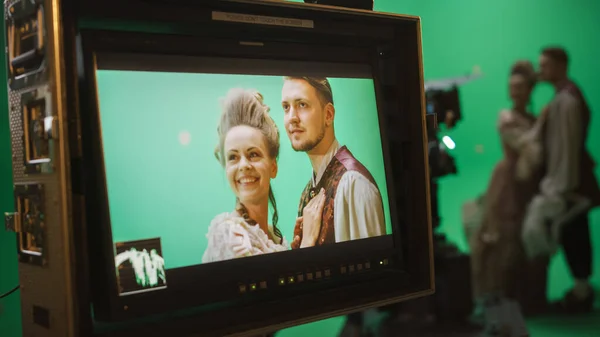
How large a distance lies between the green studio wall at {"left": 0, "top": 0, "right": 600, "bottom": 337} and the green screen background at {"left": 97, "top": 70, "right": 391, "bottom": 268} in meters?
2.17

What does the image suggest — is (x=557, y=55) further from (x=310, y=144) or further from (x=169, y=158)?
(x=169, y=158)

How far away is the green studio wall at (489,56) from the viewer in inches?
122

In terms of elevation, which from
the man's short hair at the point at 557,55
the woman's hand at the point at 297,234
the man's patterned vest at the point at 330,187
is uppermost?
the man's short hair at the point at 557,55

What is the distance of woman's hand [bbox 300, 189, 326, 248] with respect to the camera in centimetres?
117

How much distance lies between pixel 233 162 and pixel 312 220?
210 mm

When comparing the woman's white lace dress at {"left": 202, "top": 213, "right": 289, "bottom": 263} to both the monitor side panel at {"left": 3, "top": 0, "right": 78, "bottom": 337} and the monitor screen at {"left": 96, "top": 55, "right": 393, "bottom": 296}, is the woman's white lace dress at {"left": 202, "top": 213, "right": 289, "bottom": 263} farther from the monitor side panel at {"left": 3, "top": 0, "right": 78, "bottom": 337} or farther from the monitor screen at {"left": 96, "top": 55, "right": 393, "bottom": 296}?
the monitor side panel at {"left": 3, "top": 0, "right": 78, "bottom": 337}

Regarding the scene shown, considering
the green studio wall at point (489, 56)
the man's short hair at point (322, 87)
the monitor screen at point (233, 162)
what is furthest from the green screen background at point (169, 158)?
the green studio wall at point (489, 56)

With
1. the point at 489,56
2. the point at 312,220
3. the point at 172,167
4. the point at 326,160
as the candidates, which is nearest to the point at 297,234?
the point at 312,220

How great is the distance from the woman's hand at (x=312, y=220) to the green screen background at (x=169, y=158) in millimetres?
29

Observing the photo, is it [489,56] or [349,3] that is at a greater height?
[489,56]

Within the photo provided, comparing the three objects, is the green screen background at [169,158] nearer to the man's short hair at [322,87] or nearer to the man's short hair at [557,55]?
the man's short hair at [322,87]

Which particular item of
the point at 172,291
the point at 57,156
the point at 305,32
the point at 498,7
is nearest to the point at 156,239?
the point at 172,291

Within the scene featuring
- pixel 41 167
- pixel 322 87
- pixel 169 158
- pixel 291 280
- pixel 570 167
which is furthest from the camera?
pixel 570 167

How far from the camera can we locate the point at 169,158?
40.1 inches
